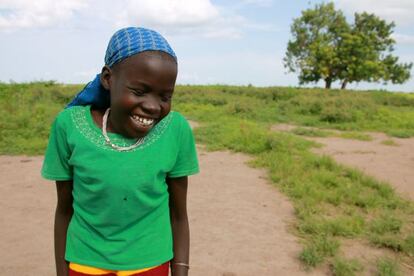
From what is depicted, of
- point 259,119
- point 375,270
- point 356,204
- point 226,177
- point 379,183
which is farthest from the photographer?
point 259,119

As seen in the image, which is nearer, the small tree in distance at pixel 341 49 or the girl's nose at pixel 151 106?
the girl's nose at pixel 151 106

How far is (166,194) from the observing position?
1240 mm

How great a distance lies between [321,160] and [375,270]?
3141 millimetres

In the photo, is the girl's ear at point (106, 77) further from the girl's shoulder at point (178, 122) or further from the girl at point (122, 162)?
the girl's shoulder at point (178, 122)

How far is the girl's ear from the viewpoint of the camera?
44.9 inches

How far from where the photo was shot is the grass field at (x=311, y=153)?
11.4 feet

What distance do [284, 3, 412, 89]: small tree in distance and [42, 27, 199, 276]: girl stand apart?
2672 centimetres

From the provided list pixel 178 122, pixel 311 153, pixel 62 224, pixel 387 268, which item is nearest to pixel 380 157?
pixel 311 153

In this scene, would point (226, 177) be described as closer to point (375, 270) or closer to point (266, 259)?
point (266, 259)

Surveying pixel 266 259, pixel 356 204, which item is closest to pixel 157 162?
pixel 266 259

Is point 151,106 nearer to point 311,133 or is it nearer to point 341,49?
point 311,133

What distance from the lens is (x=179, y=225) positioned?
4.37 ft

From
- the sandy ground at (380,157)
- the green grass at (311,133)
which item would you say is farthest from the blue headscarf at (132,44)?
the green grass at (311,133)

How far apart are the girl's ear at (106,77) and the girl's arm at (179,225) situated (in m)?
0.36
